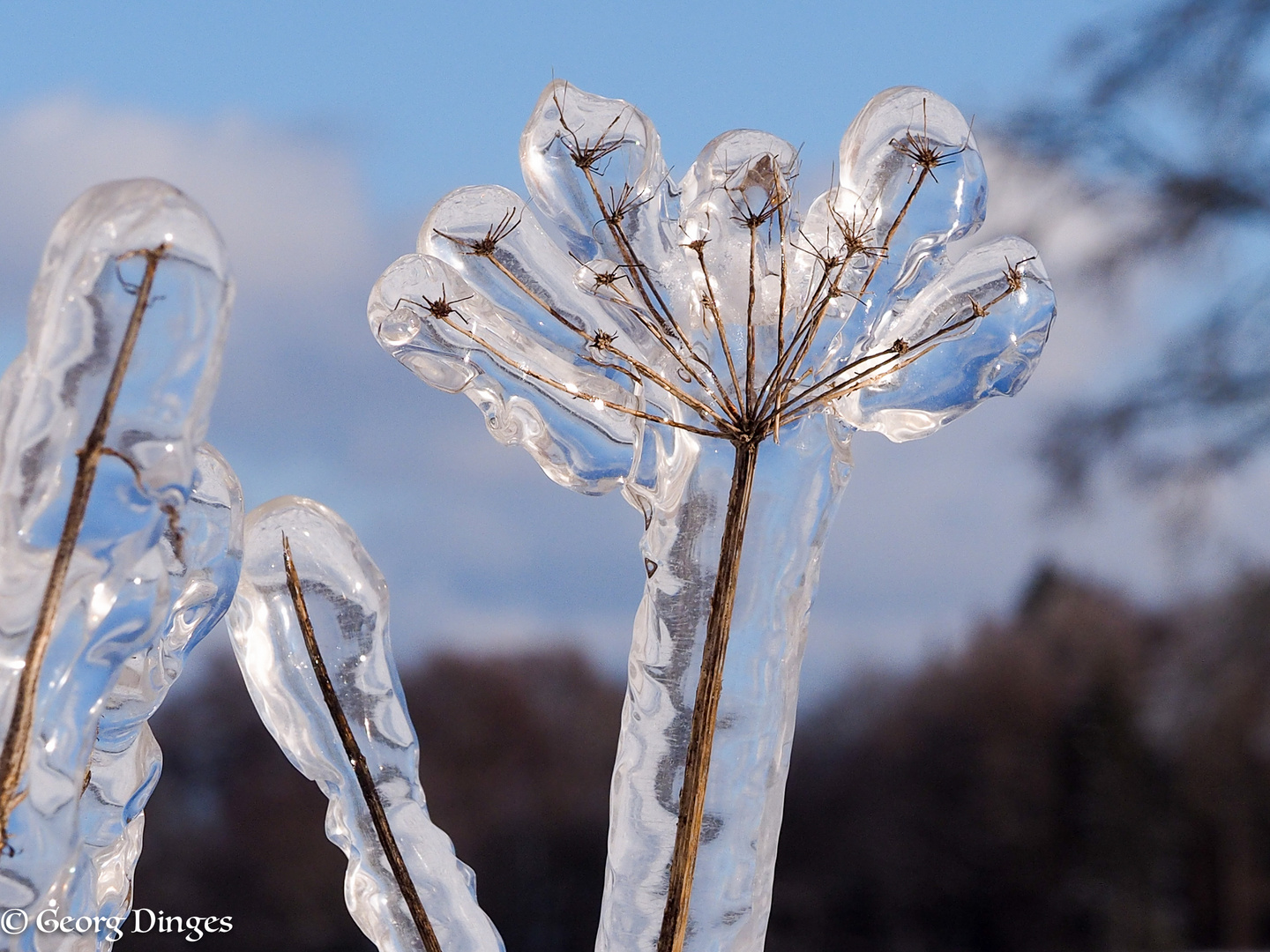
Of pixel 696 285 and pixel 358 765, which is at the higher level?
pixel 696 285

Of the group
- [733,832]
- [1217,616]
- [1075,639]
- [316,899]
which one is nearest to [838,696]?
[1075,639]

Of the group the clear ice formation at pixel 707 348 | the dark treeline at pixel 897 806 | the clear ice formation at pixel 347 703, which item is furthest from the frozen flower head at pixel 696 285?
the dark treeline at pixel 897 806

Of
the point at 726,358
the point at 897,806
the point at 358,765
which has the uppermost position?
the point at 897,806

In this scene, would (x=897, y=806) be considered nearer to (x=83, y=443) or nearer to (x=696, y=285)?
(x=696, y=285)

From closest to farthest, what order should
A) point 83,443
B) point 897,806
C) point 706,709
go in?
point 83,443 < point 706,709 < point 897,806

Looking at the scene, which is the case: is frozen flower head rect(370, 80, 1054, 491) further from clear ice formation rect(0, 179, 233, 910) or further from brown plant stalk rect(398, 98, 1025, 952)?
clear ice formation rect(0, 179, 233, 910)

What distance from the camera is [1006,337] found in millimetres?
662

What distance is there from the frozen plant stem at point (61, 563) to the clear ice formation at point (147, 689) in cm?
5

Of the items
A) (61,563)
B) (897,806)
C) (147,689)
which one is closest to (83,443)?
(61,563)

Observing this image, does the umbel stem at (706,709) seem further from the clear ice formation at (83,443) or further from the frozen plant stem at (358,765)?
the clear ice formation at (83,443)

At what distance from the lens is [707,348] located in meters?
0.67

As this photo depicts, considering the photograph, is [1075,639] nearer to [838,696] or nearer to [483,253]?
[838,696]

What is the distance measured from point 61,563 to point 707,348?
331mm

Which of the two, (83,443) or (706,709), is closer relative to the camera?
(83,443)
